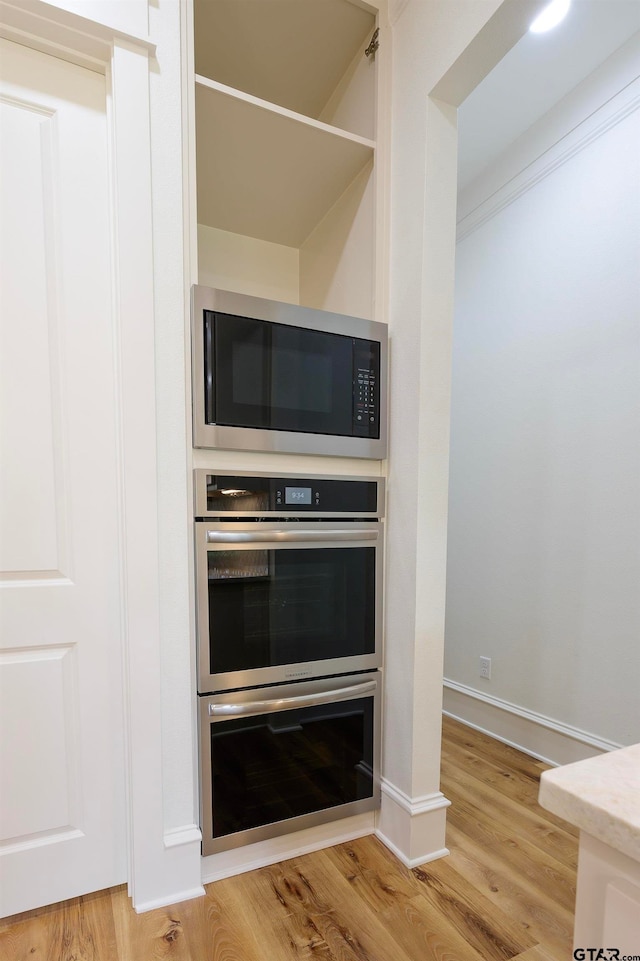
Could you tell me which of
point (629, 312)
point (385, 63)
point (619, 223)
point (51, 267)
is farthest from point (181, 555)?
point (619, 223)

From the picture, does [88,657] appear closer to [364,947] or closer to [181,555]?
[181,555]

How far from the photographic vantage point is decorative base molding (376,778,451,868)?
57.9 inches

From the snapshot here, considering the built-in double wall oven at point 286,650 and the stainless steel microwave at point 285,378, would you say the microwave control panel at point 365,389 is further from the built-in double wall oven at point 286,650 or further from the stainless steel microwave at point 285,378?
the built-in double wall oven at point 286,650

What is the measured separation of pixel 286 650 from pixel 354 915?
0.69 metres

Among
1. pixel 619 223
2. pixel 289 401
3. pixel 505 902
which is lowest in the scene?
pixel 505 902

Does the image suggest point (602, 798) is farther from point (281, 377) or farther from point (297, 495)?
point (281, 377)

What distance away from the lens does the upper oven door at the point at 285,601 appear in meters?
1.36

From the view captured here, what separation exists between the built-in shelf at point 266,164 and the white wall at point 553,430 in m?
1.03

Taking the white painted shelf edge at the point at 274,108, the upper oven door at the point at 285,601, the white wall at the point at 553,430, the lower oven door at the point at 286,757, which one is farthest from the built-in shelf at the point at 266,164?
the lower oven door at the point at 286,757

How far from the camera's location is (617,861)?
42cm

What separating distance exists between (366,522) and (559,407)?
113 centimetres

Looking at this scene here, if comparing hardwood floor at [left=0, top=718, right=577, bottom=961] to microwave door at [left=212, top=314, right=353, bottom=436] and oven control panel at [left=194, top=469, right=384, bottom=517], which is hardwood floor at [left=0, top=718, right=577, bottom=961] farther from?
microwave door at [left=212, top=314, right=353, bottom=436]

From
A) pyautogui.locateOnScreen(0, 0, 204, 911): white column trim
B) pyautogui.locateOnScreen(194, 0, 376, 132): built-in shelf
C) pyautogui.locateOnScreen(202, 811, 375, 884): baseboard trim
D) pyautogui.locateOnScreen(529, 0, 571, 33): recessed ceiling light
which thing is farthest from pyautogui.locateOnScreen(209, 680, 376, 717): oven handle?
pyautogui.locateOnScreen(529, 0, 571, 33): recessed ceiling light

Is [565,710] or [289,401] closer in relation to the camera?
[289,401]
